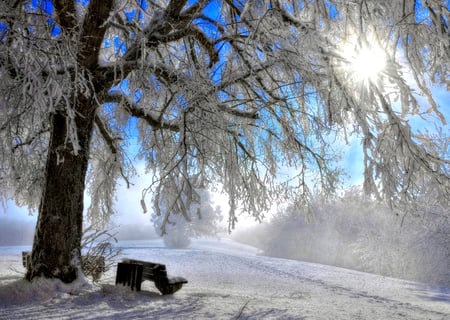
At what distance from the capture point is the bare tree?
3.68 meters

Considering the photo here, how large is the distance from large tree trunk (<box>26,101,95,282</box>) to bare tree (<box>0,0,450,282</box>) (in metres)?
0.02

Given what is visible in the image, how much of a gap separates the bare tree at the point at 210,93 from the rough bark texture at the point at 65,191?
0.06 ft

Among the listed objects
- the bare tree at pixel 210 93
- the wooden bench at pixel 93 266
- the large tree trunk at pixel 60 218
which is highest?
the bare tree at pixel 210 93

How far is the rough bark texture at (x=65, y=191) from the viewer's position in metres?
5.36

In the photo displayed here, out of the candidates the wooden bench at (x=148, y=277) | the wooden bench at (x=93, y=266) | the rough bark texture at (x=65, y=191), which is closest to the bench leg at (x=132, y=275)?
the wooden bench at (x=148, y=277)

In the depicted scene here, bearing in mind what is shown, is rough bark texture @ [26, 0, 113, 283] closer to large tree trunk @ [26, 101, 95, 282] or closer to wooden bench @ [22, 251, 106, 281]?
large tree trunk @ [26, 101, 95, 282]

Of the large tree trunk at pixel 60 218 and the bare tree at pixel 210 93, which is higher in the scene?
the bare tree at pixel 210 93

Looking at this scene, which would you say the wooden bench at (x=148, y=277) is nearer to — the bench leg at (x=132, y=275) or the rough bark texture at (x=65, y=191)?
the bench leg at (x=132, y=275)

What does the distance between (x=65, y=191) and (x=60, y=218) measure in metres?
0.41

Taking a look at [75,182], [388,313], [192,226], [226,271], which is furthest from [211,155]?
[192,226]

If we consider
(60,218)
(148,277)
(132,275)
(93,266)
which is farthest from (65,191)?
(93,266)

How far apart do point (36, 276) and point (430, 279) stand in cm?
1958

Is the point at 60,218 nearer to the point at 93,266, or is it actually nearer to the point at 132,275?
the point at 132,275

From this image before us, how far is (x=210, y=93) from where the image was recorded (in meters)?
5.21
